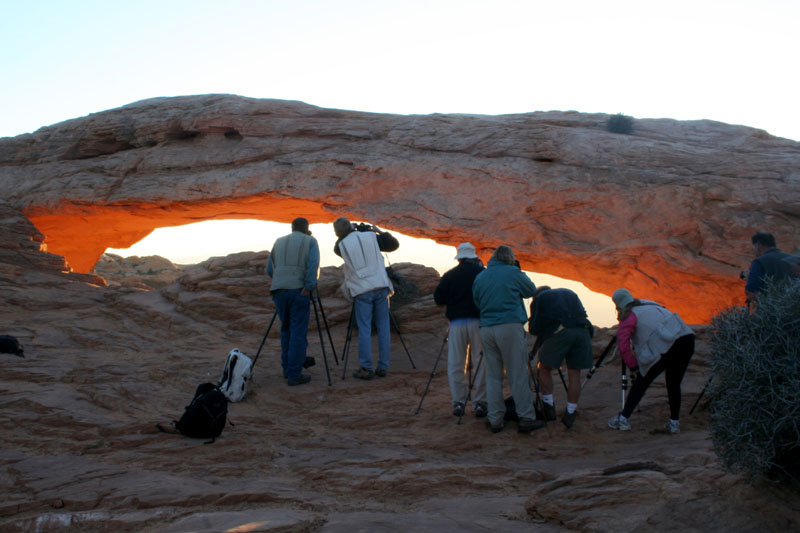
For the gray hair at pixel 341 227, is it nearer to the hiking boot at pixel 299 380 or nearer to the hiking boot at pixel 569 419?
the hiking boot at pixel 299 380

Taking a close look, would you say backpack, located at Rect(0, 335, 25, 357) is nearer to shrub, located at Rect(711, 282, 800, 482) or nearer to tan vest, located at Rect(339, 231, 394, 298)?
tan vest, located at Rect(339, 231, 394, 298)

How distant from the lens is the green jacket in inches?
265

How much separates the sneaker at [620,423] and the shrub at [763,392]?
119 inches

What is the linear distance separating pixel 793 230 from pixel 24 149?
17129 millimetres

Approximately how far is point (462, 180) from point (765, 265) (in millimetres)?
6683

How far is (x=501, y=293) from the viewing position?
6.78m

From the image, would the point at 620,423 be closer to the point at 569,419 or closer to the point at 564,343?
the point at 569,419

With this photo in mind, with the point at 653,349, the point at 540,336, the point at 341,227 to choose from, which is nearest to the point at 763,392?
the point at 653,349

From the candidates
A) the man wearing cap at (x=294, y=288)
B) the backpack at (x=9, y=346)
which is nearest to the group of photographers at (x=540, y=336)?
the man wearing cap at (x=294, y=288)

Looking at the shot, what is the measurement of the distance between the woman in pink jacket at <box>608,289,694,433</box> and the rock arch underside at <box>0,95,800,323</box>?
5167 millimetres

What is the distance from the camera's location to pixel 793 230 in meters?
10.6

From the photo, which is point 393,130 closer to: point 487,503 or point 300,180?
point 300,180

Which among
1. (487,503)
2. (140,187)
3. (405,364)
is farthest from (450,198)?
(487,503)

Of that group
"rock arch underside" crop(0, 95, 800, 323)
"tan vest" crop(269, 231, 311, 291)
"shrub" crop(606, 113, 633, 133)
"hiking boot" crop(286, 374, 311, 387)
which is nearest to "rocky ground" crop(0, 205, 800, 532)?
"hiking boot" crop(286, 374, 311, 387)
